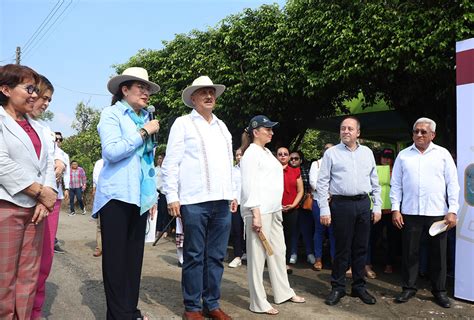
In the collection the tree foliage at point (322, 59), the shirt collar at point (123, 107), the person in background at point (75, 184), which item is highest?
the tree foliage at point (322, 59)

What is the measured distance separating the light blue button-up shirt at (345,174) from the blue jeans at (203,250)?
141cm

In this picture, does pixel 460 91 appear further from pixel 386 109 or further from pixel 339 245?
pixel 386 109

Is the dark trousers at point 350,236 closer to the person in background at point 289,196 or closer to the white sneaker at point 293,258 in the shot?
the person in background at point 289,196

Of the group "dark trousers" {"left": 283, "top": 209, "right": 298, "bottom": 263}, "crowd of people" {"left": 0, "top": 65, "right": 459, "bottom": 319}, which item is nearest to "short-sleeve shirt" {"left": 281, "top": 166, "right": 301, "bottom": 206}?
"dark trousers" {"left": 283, "top": 209, "right": 298, "bottom": 263}

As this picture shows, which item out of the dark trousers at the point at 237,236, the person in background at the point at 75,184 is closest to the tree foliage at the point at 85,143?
the person in background at the point at 75,184

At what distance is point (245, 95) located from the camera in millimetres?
9086

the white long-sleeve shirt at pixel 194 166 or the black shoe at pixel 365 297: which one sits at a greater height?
the white long-sleeve shirt at pixel 194 166

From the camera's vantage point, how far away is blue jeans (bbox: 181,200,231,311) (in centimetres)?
375

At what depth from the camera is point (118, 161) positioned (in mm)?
3299

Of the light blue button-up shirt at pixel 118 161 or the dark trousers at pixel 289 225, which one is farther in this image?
the dark trousers at pixel 289 225

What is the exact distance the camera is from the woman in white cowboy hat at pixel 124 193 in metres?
3.26

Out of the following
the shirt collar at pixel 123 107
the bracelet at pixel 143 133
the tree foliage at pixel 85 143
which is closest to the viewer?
the bracelet at pixel 143 133

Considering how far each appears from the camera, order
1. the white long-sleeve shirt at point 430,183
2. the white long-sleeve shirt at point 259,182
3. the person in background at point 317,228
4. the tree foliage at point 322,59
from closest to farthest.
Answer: the white long-sleeve shirt at point 259,182 < the white long-sleeve shirt at point 430,183 < the tree foliage at point 322,59 < the person in background at point 317,228

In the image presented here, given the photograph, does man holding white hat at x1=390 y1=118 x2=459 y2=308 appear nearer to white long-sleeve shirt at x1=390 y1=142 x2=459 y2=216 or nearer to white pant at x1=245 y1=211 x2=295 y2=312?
white long-sleeve shirt at x1=390 y1=142 x2=459 y2=216
